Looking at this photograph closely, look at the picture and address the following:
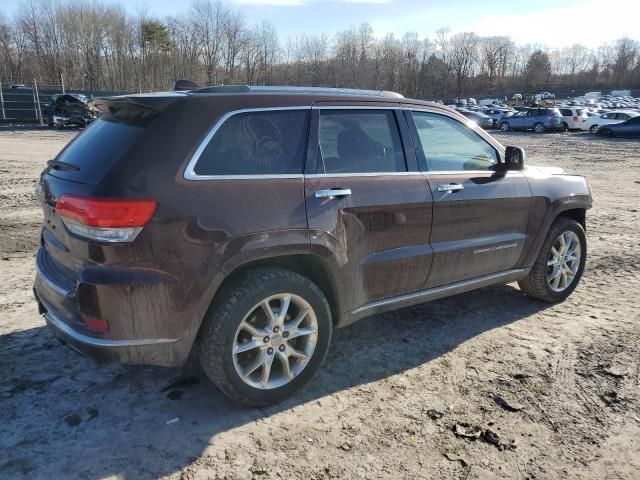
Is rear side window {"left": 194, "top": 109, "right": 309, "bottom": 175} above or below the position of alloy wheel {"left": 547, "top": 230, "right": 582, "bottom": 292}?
above

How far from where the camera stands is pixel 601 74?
116 metres

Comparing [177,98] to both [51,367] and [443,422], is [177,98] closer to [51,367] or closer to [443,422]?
[51,367]

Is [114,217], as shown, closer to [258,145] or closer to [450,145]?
[258,145]

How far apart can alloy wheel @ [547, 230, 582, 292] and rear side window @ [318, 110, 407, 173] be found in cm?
212

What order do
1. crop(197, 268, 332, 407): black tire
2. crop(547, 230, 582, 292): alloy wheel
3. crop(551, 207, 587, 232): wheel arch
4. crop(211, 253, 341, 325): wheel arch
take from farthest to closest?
crop(551, 207, 587, 232): wheel arch → crop(547, 230, 582, 292): alloy wheel → crop(211, 253, 341, 325): wheel arch → crop(197, 268, 332, 407): black tire

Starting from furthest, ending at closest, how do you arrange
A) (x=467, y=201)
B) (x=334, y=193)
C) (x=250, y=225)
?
(x=467, y=201) → (x=334, y=193) → (x=250, y=225)

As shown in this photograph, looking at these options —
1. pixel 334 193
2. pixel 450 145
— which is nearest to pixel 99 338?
pixel 334 193

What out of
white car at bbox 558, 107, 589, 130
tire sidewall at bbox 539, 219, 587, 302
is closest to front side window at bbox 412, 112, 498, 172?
tire sidewall at bbox 539, 219, 587, 302

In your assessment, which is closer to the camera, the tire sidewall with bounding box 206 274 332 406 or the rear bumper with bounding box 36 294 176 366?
the rear bumper with bounding box 36 294 176 366

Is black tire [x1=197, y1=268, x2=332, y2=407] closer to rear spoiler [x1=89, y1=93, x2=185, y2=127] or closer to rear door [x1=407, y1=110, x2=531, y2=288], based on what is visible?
rear spoiler [x1=89, y1=93, x2=185, y2=127]

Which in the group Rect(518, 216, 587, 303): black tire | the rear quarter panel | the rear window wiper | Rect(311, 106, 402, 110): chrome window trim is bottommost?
Rect(518, 216, 587, 303): black tire

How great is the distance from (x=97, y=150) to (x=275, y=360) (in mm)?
1626

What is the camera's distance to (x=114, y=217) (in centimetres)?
272

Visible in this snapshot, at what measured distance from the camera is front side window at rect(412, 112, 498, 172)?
4.04m
